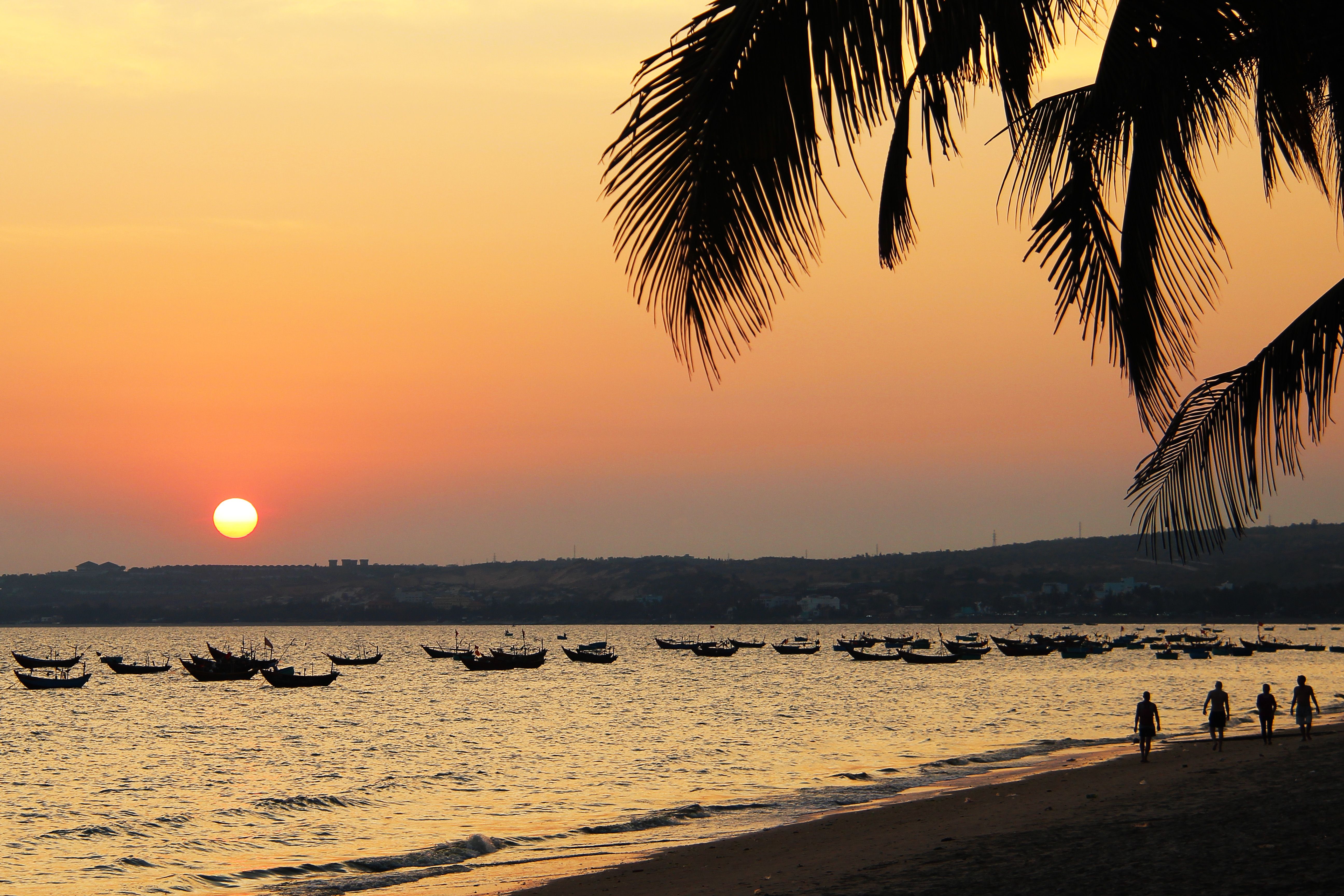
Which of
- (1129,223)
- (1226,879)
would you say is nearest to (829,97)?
(1129,223)

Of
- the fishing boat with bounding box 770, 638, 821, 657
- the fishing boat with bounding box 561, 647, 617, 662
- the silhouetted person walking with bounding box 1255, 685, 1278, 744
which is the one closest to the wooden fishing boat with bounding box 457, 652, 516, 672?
the fishing boat with bounding box 561, 647, 617, 662

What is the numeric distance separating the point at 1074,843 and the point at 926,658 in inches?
4581

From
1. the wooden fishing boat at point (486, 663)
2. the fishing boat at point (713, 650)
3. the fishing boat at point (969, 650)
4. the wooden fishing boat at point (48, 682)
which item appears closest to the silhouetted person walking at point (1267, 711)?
the wooden fishing boat at point (48, 682)

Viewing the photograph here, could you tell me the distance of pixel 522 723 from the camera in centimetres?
7919

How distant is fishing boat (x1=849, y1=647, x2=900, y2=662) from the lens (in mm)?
147500

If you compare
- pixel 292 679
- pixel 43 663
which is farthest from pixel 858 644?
pixel 43 663

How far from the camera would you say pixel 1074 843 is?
16031 millimetres

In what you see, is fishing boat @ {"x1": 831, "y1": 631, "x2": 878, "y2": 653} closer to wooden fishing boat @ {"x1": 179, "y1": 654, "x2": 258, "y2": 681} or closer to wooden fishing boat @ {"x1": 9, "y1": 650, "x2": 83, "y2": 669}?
wooden fishing boat @ {"x1": 179, "y1": 654, "x2": 258, "y2": 681}

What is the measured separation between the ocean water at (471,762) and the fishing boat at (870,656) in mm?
22721

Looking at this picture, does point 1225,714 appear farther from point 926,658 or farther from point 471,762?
point 926,658

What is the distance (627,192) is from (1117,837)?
15.4 meters

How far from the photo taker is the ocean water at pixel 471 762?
33.0 metres

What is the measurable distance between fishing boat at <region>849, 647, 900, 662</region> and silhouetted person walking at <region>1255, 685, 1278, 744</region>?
11241 cm

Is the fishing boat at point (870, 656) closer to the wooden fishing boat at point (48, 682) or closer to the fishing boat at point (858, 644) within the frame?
the fishing boat at point (858, 644)
